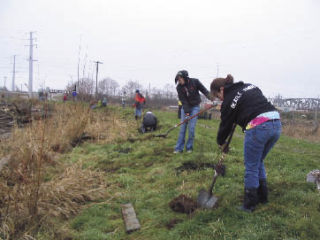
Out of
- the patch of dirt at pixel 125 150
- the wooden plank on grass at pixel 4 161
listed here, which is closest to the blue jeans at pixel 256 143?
the wooden plank on grass at pixel 4 161

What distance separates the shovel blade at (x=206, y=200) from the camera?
11.5ft

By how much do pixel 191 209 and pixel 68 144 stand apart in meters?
5.27

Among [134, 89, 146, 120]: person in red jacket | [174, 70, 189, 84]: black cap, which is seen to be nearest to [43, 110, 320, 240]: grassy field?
[174, 70, 189, 84]: black cap

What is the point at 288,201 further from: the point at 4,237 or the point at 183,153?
the point at 4,237

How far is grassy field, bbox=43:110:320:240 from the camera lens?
9.80 feet

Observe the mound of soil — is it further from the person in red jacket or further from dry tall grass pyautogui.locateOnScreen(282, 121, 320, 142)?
dry tall grass pyautogui.locateOnScreen(282, 121, 320, 142)

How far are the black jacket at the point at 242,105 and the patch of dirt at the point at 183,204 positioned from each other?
1.10 m

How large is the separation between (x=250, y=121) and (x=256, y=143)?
0.25m

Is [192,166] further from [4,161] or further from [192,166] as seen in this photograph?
[4,161]

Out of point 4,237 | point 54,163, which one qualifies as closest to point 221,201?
point 4,237

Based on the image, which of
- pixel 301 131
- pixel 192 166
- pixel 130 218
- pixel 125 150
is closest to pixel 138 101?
pixel 125 150

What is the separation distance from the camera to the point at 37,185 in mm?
3539

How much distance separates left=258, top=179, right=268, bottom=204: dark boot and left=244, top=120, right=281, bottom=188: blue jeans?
22 centimetres

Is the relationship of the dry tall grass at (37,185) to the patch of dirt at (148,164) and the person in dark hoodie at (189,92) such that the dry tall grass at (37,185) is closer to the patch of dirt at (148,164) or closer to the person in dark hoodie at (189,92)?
the patch of dirt at (148,164)
